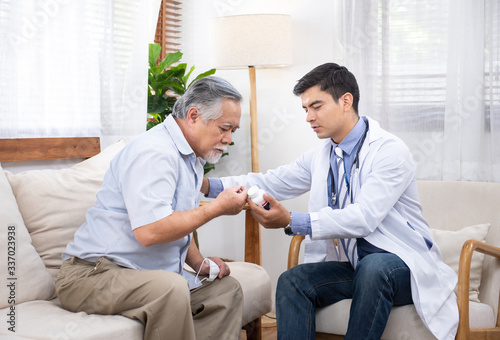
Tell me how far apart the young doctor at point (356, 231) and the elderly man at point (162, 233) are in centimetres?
24

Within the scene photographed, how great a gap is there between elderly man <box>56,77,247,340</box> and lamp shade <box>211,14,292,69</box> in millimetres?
1067

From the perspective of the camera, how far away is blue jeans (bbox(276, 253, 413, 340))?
1.91 meters

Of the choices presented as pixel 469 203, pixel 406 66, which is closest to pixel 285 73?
pixel 406 66

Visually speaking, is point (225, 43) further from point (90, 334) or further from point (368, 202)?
point (90, 334)

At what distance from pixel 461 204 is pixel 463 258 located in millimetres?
618

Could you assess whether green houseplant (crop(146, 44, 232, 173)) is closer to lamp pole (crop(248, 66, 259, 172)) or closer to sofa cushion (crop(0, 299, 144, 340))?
lamp pole (crop(248, 66, 259, 172))

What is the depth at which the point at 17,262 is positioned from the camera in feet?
6.16

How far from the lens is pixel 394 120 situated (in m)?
2.98

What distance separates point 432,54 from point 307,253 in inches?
50.7

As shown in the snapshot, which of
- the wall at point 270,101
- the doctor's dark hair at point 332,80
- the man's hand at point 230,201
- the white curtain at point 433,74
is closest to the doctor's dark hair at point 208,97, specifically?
the man's hand at point 230,201

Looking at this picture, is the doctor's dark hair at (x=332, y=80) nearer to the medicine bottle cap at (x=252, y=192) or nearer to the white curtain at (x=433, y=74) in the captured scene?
the medicine bottle cap at (x=252, y=192)

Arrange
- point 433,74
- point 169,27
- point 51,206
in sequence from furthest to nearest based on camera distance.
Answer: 1. point 169,27
2. point 433,74
3. point 51,206

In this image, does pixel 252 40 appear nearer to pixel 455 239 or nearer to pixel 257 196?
pixel 257 196

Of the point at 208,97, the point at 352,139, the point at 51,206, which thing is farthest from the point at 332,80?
the point at 51,206
